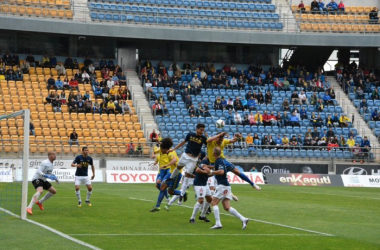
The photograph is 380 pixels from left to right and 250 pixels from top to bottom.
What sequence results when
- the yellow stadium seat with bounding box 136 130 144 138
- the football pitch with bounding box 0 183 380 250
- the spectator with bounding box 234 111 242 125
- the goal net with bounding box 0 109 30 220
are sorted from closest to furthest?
the football pitch with bounding box 0 183 380 250 < the goal net with bounding box 0 109 30 220 < the yellow stadium seat with bounding box 136 130 144 138 < the spectator with bounding box 234 111 242 125

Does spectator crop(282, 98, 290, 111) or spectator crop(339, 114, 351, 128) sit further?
spectator crop(282, 98, 290, 111)

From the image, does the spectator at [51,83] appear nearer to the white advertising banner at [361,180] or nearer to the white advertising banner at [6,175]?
the white advertising banner at [6,175]

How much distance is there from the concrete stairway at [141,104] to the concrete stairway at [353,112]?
14517mm

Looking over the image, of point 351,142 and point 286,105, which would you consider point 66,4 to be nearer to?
point 286,105

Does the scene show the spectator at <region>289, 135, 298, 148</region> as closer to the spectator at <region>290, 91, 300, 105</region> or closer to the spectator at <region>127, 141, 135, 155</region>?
the spectator at <region>290, 91, 300, 105</region>

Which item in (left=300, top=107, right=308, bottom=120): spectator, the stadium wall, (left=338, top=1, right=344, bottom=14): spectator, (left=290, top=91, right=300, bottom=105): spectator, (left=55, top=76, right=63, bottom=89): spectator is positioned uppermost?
(left=338, top=1, right=344, bottom=14): spectator

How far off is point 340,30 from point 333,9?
2.58 meters

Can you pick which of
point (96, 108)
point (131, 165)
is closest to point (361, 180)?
point (131, 165)

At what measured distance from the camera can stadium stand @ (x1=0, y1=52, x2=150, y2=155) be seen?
4053cm

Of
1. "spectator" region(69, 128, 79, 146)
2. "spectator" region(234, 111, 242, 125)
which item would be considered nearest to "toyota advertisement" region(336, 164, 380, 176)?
"spectator" region(234, 111, 242, 125)

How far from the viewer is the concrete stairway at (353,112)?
158ft

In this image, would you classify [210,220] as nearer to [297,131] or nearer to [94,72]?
[297,131]

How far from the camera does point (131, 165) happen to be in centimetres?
4053

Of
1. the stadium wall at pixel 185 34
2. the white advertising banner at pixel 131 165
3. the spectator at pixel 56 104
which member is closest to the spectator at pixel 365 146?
the stadium wall at pixel 185 34
